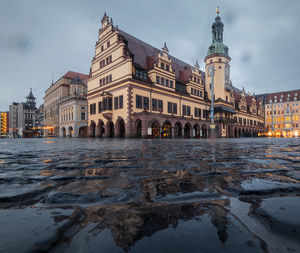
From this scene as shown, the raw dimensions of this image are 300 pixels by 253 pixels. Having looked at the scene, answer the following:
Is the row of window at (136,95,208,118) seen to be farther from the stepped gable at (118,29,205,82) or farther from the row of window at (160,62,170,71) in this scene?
the row of window at (160,62,170,71)

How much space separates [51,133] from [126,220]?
A: 194ft

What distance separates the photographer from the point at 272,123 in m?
69.8

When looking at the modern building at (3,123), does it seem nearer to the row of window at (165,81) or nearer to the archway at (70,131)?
the archway at (70,131)

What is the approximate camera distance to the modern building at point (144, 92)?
78.1 feet

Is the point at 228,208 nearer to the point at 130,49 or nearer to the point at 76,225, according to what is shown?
the point at 76,225

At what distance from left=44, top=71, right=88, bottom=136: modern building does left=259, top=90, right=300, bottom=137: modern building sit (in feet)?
225

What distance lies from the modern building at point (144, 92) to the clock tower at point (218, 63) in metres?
0.20

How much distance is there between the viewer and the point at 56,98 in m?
53.0

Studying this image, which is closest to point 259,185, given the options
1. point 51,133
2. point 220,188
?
point 220,188

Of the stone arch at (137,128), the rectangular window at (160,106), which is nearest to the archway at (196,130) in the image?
the rectangular window at (160,106)

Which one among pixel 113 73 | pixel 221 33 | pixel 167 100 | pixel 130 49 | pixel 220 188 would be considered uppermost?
pixel 221 33

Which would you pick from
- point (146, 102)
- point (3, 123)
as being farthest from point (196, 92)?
point (3, 123)

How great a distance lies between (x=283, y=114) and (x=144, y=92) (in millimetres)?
67032

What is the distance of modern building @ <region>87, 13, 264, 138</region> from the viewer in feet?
78.1
